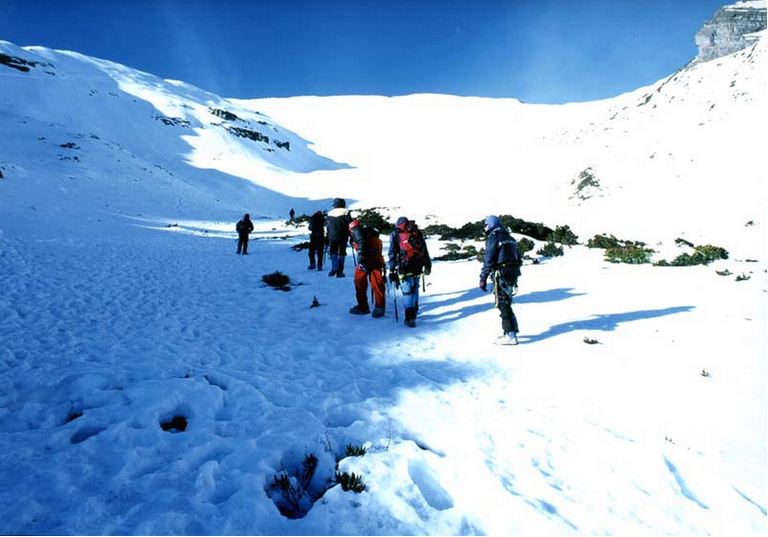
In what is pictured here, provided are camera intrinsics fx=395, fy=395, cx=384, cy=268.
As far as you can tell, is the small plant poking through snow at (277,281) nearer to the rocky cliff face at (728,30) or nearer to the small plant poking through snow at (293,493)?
the small plant poking through snow at (293,493)

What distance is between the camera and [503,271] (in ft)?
24.4

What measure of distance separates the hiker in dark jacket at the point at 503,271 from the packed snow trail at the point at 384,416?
0.41 meters

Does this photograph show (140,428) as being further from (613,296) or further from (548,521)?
(613,296)

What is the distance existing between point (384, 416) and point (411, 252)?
4.54 meters

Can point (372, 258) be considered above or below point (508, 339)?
above

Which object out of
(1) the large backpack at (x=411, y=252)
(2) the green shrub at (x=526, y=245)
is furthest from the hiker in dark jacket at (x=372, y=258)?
(2) the green shrub at (x=526, y=245)

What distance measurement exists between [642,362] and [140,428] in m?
7.06

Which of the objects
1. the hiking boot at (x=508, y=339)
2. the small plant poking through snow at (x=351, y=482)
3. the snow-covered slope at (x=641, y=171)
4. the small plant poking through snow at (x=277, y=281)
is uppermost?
the snow-covered slope at (x=641, y=171)

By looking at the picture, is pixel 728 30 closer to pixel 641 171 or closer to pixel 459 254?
pixel 641 171

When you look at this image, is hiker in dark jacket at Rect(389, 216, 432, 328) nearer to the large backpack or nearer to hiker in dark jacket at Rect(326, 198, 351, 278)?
the large backpack

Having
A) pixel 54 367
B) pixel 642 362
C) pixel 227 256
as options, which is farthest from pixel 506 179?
pixel 54 367

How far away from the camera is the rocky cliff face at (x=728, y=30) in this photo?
6600cm

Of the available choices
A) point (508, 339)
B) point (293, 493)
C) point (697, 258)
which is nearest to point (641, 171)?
point (697, 258)

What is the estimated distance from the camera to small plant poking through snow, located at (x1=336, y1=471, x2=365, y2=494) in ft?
10.9
